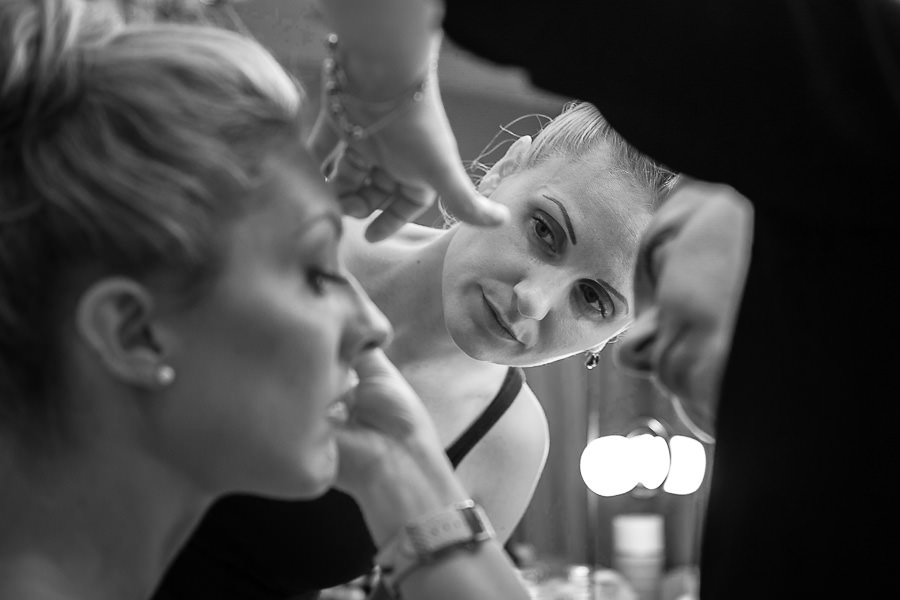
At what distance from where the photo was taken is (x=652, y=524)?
14.1 feet

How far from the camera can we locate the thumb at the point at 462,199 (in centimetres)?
80

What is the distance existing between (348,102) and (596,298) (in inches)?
25.0

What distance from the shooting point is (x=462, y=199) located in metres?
0.81

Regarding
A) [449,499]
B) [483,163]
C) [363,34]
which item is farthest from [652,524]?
[363,34]

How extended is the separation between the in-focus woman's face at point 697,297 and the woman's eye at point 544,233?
0.56 metres

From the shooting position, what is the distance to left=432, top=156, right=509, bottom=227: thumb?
0.80 m

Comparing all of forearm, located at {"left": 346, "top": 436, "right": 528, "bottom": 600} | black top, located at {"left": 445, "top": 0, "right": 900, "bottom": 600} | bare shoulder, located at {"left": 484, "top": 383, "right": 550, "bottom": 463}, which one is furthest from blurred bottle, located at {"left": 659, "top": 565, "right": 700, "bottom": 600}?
black top, located at {"left": 445, "top": 0, "right": 900, "bottom": 600}

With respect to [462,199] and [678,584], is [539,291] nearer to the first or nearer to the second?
[462,199]

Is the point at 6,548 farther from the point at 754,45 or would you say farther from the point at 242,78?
the point at 754,45

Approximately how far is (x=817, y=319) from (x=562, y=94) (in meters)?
0.19

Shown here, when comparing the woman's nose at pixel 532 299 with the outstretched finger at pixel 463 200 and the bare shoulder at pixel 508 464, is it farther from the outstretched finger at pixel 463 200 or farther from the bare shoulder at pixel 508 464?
the outstretched finger at pixel 463 200

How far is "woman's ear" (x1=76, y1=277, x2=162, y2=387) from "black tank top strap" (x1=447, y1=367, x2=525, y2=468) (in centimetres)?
59

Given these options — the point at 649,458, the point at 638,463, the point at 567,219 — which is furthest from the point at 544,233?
the point at 649,458

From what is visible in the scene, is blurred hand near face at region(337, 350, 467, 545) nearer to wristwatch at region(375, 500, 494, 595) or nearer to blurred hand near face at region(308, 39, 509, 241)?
wristwatch at region(375, 500, 494, 595)
